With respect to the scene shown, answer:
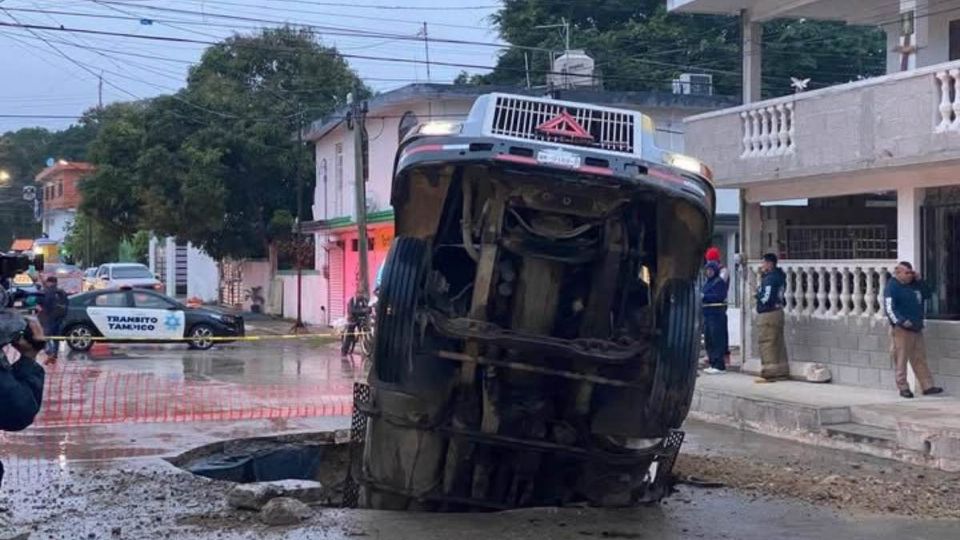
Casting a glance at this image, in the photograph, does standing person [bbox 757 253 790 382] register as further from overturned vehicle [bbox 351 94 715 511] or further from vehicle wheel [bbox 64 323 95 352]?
vehicle wheel [bbox 64 323 95 352]

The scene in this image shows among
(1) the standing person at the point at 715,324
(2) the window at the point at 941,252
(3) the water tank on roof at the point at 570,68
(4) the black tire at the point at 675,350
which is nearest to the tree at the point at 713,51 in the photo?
(3) the water tank on roof at the point at 570,68

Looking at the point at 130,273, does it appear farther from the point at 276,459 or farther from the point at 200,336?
the point at 276,459

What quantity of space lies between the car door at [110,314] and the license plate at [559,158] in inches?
757

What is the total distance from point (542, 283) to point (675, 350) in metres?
0.90

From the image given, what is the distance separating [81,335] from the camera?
24.2 meters

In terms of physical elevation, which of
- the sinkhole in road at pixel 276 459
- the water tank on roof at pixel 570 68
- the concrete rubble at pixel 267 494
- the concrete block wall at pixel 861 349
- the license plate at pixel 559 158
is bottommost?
the sinkhole in road at pixel 276 459

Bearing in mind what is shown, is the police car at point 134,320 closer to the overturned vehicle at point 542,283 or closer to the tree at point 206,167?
the tree at point 206,167

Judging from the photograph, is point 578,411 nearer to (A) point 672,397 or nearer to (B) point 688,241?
(A) point 672,397

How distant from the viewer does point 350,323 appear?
23.9 m

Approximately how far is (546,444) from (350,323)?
53.5 feet

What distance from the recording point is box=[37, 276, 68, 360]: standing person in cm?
2198

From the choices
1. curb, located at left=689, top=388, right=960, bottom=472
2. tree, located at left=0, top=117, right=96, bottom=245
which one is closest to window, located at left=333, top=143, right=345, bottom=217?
curb, located at left=689, top=388, right=960, bottom=472

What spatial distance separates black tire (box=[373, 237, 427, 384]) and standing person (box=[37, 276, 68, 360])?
15.9 m

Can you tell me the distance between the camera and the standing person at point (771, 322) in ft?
50.4
